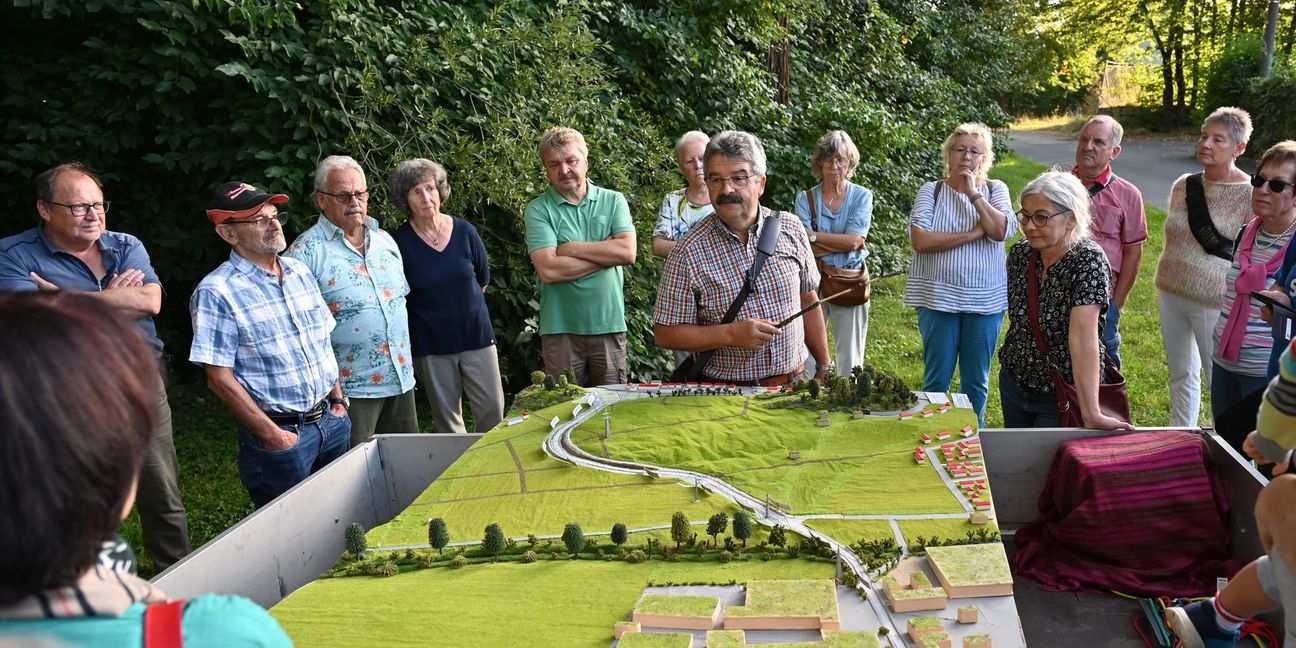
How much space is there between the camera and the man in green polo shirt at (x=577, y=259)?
483 cm

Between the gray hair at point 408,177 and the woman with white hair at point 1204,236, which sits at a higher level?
the gray hair at point 408,177

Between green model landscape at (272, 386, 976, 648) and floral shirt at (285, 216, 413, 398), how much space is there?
35.3 inches

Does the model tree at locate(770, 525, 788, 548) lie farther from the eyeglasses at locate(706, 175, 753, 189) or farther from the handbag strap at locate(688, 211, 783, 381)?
the eyeglasses at locate(706, 175, 753, 189)

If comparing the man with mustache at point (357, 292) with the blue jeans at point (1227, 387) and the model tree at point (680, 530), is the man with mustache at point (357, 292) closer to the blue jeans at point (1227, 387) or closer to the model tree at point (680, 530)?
the model tree at point (680, 530)

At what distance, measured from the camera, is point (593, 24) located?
28.2 feet

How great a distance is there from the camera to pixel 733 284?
12.8 feet

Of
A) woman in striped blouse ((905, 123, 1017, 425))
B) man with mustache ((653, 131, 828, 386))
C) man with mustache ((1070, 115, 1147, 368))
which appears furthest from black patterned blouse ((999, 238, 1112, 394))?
man with mustache ((1070, 115, 1147, 368))

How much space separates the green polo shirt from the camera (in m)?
4.92

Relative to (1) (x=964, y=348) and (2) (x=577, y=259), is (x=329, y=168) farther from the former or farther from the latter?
(1) (x=964, y=348)

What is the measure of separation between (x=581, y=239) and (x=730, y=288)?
4.34 feet

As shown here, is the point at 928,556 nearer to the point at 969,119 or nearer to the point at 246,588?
the point at 246,588

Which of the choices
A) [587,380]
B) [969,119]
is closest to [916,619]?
[587,380]

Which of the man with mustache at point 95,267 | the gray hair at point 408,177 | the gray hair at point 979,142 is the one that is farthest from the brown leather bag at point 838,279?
the man with mustache at point 95,267

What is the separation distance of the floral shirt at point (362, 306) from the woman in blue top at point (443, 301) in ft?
0.95
